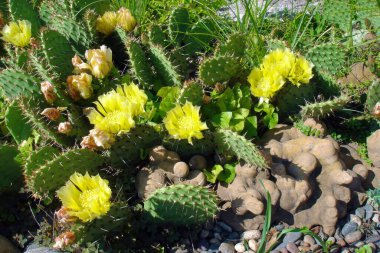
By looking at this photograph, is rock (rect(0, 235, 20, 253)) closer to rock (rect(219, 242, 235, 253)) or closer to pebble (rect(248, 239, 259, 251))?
rock (rect(219, 242, 235, 253))

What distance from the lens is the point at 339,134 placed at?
2951mm

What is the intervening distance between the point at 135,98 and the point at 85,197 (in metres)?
0.54

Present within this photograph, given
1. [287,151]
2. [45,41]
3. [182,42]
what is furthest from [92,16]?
[287,151]

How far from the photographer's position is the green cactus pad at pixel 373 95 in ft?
9.04

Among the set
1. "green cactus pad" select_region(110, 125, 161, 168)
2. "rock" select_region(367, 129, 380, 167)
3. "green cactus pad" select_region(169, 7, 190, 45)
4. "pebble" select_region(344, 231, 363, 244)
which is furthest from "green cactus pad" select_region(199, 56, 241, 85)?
"pebble" select_region(344, 231, 363, 244)

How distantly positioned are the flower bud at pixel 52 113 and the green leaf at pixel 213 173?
79 cm

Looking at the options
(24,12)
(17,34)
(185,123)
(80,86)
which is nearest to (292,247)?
(185,123)

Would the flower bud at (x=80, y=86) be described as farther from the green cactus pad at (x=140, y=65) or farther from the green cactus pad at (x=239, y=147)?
the green cactus pad at (x=239, y=147)

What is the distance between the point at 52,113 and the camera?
2.62 metres

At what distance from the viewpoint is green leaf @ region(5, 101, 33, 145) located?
279 centimetres

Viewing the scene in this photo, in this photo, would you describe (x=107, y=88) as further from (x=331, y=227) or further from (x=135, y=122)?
(x=331, y=227)

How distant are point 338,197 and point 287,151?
1.10 ft

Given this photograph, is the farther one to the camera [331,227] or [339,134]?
[339,134]

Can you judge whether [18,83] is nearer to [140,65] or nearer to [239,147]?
[140,65]
